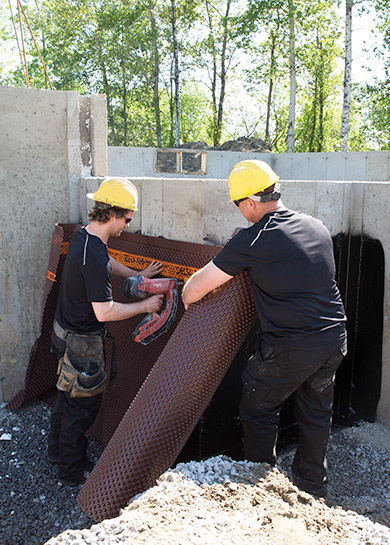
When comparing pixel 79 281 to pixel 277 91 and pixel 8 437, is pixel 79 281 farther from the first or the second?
pixel 277 91

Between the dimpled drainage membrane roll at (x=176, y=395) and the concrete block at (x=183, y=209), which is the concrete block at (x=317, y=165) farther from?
the dimpled drainage membrane roll at (x=176, y=395)

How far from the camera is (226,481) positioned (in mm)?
2383

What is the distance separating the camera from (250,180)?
8.67 feet

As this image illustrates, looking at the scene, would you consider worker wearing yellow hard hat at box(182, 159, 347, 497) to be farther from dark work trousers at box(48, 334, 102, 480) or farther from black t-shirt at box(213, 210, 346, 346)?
dark work trousers at box(48, 334, 102, 480)

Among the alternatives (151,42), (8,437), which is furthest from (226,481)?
(151,42)

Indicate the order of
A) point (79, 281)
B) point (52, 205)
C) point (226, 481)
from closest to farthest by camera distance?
point (226, 481), point (79, 281), point (52, 205)

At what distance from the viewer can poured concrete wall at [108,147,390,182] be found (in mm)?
16692

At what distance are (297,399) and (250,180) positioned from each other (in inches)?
51.1

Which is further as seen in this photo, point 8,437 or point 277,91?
point 277,91

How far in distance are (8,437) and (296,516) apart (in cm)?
295

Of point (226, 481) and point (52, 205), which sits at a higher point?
point (52, 205)

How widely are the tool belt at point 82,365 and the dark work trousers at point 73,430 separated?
10 cm

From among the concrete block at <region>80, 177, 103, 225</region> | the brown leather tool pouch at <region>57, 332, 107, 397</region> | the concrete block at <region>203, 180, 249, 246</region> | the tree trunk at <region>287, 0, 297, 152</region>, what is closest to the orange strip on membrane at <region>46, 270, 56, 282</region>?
the concrete block at <region>80, 177, 103, 225</region>

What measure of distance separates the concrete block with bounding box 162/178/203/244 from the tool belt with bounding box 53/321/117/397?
95 centimetres
